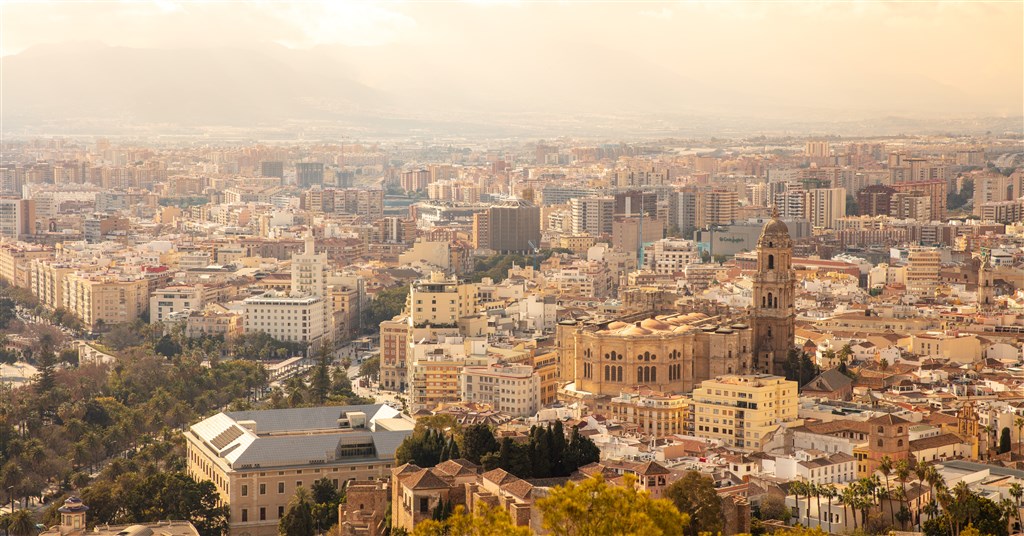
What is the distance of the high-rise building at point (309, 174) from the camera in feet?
365

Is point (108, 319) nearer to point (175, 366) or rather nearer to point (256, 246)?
point (175, 366)

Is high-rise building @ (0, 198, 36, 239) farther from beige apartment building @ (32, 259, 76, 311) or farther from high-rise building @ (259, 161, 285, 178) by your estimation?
high-rise building @ (259, 161, 285, 178)

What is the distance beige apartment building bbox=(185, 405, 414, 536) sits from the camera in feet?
81.3

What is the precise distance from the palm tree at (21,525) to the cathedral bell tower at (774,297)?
539 inches

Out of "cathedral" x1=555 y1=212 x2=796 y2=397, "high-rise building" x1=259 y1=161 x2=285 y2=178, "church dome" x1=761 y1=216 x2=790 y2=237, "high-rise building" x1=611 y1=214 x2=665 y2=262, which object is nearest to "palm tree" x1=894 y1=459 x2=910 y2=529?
"cathedral" x1=555 y1=212 x2=796 y2=397

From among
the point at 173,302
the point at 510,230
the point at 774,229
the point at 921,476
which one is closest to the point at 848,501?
the point at 921,476

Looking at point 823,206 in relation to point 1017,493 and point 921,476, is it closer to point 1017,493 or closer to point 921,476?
point 921,476

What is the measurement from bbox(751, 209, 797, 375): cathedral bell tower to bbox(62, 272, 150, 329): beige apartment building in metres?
20.1

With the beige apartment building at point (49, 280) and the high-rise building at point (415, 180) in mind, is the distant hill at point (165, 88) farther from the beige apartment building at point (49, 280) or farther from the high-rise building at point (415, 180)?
the beige apartment building at point (49, 280)

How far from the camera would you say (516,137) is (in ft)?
565

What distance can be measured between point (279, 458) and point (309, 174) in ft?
288

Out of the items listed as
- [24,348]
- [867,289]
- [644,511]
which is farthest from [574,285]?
[644,511]

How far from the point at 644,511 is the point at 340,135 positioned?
522 ft

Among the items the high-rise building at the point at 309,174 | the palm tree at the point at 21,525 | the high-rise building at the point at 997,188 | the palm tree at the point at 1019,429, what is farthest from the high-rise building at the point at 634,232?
the high-rise building at the point at 309,174
